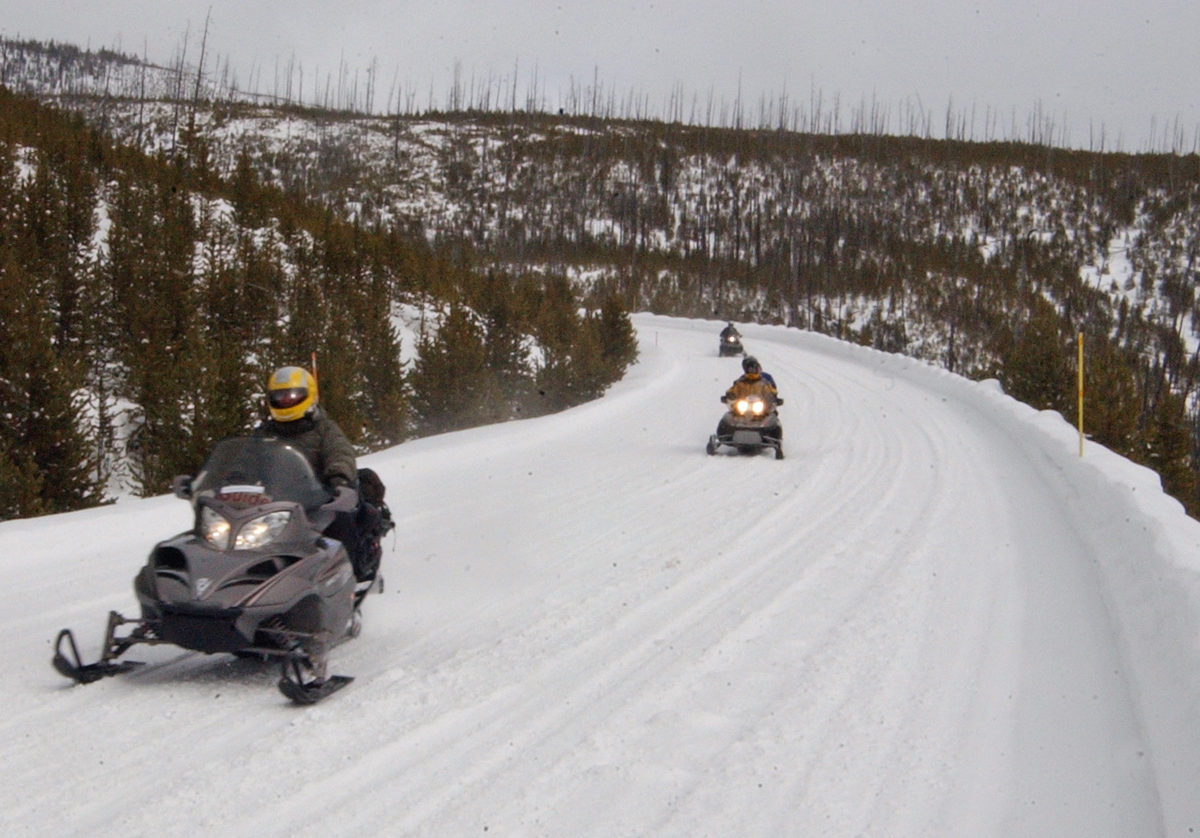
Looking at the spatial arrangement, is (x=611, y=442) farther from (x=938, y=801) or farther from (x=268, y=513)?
(x=938, y=801)

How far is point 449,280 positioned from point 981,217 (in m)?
77.5

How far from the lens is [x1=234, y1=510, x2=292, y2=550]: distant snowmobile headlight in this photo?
15.5 feet

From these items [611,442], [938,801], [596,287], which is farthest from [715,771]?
[596,287]

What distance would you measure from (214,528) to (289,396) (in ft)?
3.46

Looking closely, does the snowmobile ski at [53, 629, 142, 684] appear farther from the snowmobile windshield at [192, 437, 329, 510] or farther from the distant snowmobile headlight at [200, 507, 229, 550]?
the snowmobile windshield at [192, 437, 329, 510]

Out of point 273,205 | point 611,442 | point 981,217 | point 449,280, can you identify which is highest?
point 981,217

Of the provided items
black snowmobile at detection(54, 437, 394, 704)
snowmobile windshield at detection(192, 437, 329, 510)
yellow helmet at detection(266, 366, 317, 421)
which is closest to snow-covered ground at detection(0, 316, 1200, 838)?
black snowmobile at detection(54, 437, 394, 704)

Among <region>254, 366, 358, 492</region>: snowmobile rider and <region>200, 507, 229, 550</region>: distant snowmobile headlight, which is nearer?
<region>200, 507, 229, 550</region>: distant snowmobile headlight

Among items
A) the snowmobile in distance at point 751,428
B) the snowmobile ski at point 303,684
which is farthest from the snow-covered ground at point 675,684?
the snowmobile in distance at point 751,428

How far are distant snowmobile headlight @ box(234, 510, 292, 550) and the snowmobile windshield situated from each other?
13 centimetres

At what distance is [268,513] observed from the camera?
4.83 m

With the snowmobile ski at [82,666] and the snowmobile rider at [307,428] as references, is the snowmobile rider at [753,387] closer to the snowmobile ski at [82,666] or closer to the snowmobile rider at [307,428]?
the snowmobile rider at [307,428]

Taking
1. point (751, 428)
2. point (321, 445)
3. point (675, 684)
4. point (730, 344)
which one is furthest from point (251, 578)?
point (730, 344)

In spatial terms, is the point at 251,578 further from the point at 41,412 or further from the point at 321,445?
the point at 41,412
